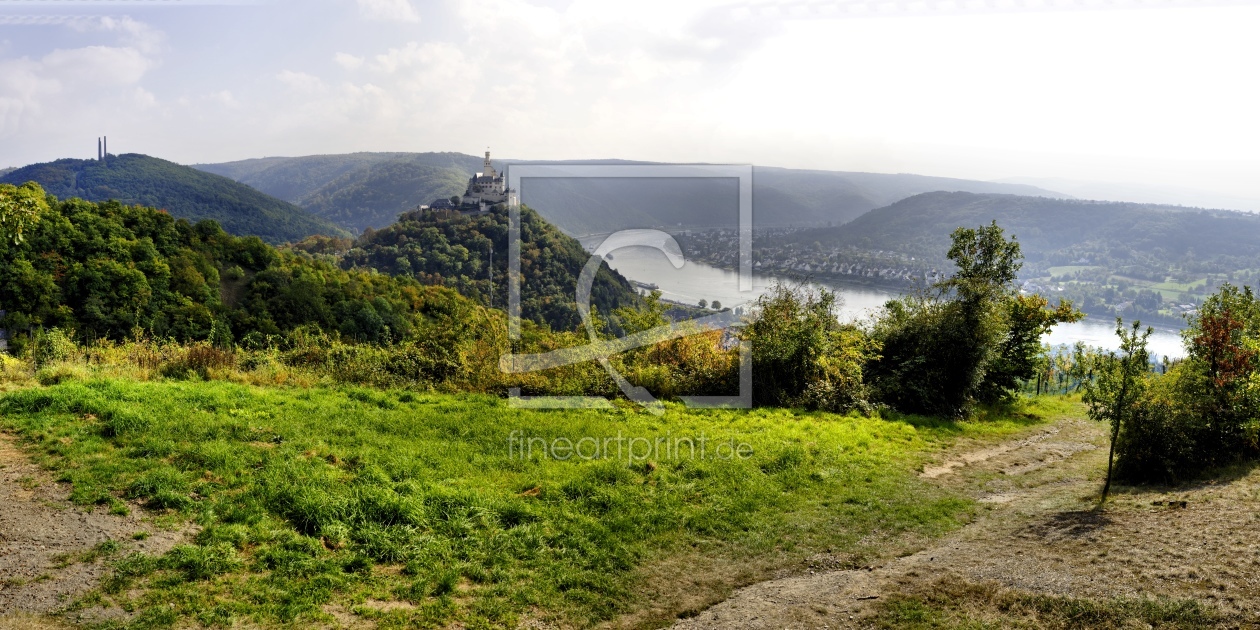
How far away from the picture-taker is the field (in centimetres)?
504

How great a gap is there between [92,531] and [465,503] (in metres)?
3.07

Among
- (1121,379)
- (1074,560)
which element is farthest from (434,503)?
(1121,379)

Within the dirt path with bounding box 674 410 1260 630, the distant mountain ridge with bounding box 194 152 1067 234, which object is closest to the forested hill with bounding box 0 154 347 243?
the distant mountain ridge with bounding box 194 152 1067 234

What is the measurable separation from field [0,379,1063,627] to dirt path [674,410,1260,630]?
462 mm

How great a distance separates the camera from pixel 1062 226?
3939 inches

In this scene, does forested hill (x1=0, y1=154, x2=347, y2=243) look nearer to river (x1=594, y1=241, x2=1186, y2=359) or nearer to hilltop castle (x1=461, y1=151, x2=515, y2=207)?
hilltop castle (x1=461, y1=151, x2=515, y2=207)

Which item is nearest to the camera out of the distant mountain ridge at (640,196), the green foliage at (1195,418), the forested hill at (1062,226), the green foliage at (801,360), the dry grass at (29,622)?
the dry grass at (29,622)

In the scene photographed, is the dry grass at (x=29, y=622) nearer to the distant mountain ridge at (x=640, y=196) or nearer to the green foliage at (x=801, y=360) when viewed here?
the green foliage at (x=801, y=360)

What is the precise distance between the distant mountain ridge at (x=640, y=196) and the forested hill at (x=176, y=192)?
2989cm

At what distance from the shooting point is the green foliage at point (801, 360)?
1270 centimetres

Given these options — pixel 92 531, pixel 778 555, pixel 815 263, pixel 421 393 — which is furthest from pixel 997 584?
pixel 815 263

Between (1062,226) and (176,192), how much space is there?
14363 cm

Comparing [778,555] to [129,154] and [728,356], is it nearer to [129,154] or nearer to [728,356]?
[728,356]

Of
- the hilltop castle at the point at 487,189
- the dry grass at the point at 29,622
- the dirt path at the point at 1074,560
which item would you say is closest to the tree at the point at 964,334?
the dirt path at the point at 1074,560
